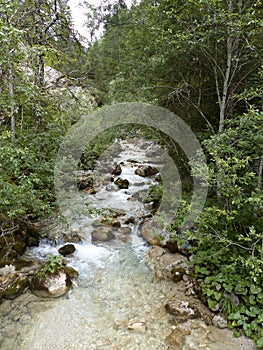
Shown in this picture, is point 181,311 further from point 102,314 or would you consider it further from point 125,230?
point 125,230

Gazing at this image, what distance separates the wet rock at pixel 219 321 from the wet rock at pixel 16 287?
3102 mm

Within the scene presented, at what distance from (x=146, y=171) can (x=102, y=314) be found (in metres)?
7.49

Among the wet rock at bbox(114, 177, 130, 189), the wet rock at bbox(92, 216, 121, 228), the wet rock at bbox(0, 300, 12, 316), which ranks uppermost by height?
the wet rock at bbox(114, 177, 130, 189)

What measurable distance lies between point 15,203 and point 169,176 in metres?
4.72

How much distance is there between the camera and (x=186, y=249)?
488 centimetres

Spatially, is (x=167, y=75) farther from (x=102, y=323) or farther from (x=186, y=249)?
(x=102, y=323)

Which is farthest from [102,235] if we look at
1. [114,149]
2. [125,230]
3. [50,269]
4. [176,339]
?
[114,149]

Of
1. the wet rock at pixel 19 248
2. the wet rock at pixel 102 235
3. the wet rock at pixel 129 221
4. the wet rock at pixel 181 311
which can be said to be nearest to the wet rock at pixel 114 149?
the wet rock at pixel 129 221

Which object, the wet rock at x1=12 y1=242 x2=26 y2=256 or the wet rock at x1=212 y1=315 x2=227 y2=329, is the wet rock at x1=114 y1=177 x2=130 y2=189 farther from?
the wet rock at x1=212 y1=315 x2=227 y2=329

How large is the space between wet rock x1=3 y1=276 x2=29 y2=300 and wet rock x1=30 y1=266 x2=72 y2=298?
0.13 m

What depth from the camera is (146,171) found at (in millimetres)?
10609

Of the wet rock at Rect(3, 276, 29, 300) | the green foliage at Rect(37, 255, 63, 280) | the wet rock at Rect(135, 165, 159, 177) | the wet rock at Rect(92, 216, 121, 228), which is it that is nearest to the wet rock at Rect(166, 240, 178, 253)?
the wet rock at Rect(92, 216, 121, 228)

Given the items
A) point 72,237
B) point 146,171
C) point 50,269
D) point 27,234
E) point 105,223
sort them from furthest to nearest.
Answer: point 146,171, point 105,223, point 72,237, point 27,234, point 50,269

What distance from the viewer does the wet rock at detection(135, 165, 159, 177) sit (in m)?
10.5
